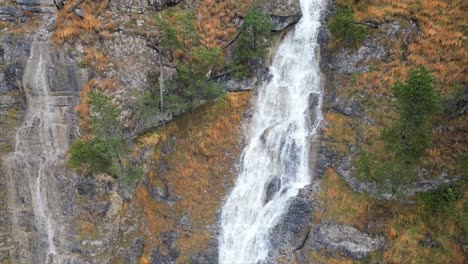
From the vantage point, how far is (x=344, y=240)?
80.4 ft

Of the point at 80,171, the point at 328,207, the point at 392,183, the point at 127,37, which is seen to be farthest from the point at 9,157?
the point at 392,183

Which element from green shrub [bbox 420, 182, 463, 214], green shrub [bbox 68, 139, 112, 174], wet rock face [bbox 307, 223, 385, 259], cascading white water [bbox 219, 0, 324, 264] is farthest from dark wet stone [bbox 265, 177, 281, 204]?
green shrub [bbox 68, 139, 112, 174]

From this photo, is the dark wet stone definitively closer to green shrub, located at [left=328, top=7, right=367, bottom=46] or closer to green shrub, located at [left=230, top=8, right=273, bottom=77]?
green shrub, located at [left=230, top=8, right=273, bottom=77]

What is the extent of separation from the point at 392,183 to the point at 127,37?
22689 millimetres

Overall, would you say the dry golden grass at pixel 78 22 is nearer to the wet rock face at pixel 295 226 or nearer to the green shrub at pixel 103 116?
the green shrub at pixel 103 116

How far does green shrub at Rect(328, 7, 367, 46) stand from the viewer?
90.7 feet

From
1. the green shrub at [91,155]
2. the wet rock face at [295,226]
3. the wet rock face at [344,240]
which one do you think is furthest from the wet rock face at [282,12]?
the green shrub at [91,155]

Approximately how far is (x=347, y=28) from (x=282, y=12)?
6377mm

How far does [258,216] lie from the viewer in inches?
1096

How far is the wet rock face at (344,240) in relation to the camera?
2377cm

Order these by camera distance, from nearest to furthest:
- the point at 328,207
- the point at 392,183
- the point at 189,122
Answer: the point at 392,183 → the point at 328,207 → the point at 189,122

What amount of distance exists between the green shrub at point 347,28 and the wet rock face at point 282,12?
388 centimetres

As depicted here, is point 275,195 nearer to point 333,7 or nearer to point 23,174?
point 333,7

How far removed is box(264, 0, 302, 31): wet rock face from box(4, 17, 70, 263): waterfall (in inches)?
718
